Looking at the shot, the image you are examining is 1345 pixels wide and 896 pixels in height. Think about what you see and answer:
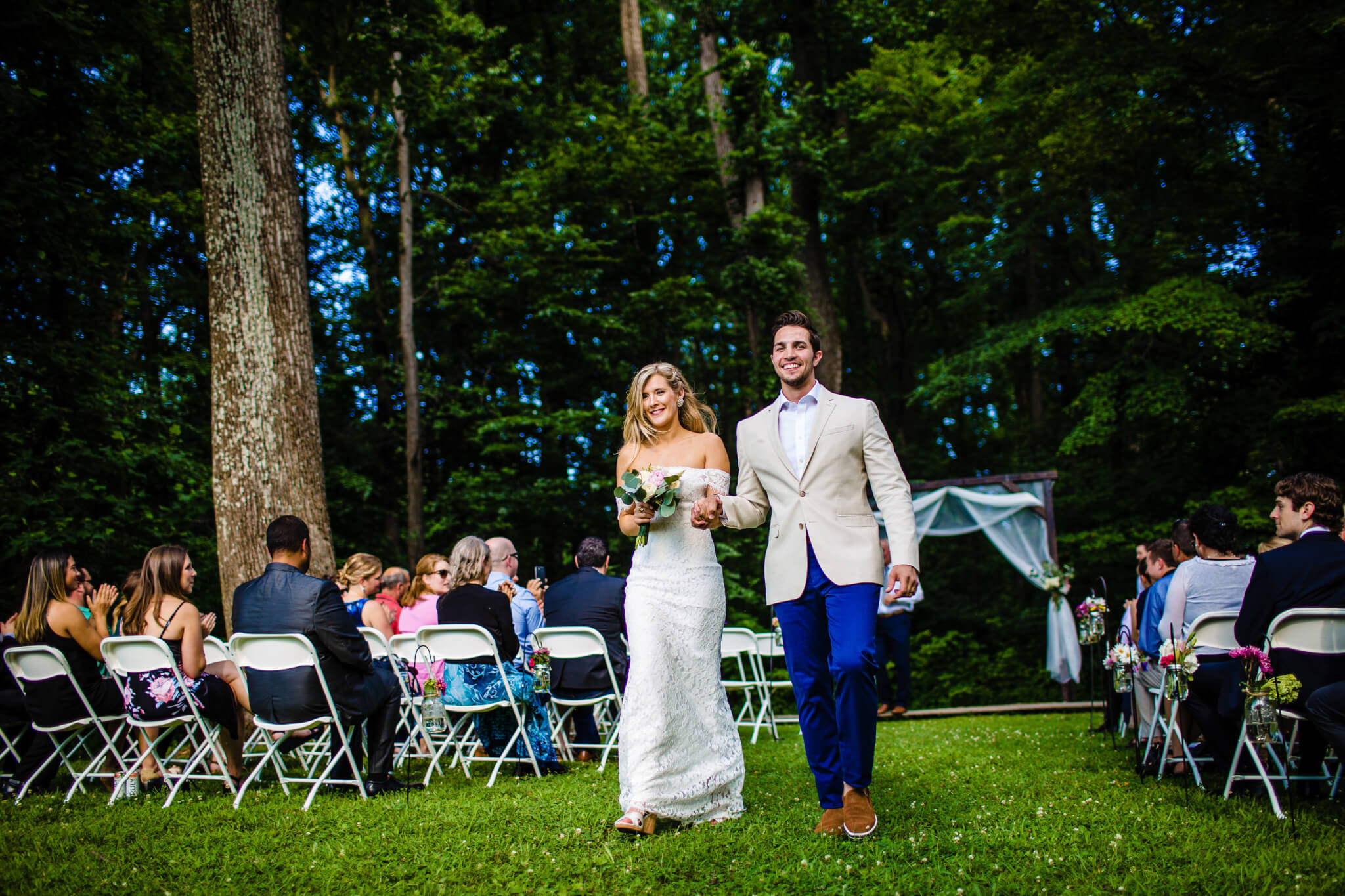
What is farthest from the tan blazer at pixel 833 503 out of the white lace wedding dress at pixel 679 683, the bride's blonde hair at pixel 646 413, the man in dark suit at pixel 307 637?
the man in dark suit at pixel 307 637

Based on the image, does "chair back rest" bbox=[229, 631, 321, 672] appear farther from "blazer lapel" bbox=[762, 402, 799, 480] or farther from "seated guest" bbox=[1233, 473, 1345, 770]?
"seated guest" bbox=[1233, 473, 1345, 770]

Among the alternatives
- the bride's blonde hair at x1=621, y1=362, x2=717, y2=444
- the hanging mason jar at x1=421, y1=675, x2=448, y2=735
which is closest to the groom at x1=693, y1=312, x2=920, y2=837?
the bride's blonde hair at x1=621, y1=362, x2=717, y2=444

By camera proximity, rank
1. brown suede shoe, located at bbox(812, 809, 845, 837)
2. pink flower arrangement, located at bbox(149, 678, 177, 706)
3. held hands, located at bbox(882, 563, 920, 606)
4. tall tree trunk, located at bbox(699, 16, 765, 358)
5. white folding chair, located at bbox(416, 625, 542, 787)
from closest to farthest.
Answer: held hands, located at bbox(882, 563, 920, 606), brown suede shoe, located at bbox(812, 809, 845, 837), pink flower arrangement, located at bbox(149, 678, 177, 706), white folding chair, located at bbox(416, 625, 542, 787), tall tree trunk, located at bbox(699, 16, 765, 358)

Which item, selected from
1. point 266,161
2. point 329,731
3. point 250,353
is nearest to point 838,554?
point 329,731

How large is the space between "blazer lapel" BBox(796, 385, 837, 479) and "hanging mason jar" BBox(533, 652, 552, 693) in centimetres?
241

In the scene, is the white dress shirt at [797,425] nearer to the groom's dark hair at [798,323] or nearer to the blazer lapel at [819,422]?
the blazer lapel at [819,422]

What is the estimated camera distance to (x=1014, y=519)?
11.7 metres

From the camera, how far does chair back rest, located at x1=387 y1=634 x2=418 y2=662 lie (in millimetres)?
5781

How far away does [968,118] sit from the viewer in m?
14.3

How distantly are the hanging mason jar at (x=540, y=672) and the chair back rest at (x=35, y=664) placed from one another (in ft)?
8.70

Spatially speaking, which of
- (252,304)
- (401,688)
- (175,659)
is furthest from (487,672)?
(252,304)

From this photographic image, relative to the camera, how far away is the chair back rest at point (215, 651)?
216 inches

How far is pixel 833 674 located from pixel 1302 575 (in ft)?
7.14

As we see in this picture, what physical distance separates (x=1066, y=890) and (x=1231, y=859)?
80cm
